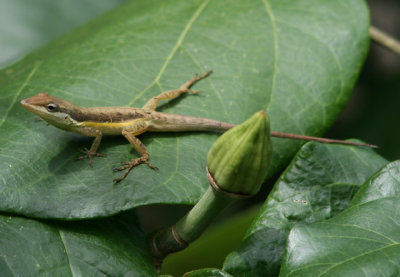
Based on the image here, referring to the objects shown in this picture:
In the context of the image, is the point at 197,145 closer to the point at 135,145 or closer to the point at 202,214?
the point at 135,145

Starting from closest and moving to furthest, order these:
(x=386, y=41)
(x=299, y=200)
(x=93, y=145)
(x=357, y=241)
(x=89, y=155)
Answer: (x=357, y=241), (x=299, y=200), (x=89, y=155), (x=93, y=145), (x=386, y=41)

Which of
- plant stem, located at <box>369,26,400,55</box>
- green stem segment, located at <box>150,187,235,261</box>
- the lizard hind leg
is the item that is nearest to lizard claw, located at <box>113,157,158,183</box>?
green stem segment, located at <box>150,187,235,261</box>

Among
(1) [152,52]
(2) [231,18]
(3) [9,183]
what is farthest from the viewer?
(2) [231,18]

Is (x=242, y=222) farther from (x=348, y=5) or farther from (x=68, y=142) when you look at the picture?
(x=348, y=5)

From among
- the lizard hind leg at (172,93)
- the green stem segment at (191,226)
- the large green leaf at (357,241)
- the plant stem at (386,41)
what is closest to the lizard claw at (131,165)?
the green stem segment at (191,226)

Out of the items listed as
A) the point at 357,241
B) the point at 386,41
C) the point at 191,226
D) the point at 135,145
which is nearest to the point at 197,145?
the point at 135,145

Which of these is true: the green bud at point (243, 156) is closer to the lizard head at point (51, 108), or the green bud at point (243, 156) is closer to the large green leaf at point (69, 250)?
the large green leaf at point (69, 250)

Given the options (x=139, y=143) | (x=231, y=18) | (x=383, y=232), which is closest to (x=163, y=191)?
(x=139, y=143)
